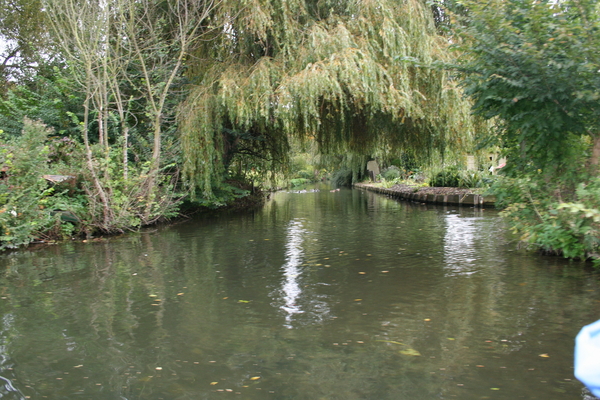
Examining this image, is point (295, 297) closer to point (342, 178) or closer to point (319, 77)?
point (319, 77)

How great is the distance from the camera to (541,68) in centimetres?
678

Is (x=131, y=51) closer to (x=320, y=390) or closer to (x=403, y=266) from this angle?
(x=403, y=266)

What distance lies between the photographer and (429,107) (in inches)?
531

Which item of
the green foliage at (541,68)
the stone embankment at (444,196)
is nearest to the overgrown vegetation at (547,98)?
the green foliage at (541,68)

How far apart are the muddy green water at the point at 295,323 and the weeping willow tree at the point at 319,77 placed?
4665mm

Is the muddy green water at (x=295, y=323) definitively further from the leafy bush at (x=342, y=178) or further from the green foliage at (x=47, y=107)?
the leafy bush at (x=342, y=178)

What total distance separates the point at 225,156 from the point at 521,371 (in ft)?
47.6

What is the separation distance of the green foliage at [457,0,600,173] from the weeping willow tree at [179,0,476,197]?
4887 millimetres

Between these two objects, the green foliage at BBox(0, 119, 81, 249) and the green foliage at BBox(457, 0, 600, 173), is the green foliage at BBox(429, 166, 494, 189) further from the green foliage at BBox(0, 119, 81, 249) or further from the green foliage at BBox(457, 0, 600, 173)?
the green foliage at BBox(0, 119, 81, 249)

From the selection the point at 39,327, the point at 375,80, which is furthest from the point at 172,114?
the point at 39,327

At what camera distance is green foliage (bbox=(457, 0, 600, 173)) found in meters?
6.63

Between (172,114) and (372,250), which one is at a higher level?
(172,114)

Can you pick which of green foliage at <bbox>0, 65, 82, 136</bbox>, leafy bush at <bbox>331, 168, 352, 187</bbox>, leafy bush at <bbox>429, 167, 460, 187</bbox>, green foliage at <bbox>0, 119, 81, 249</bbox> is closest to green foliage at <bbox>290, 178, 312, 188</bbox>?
leafy bush at <bbox>331, 168, 352, 187</bbox>

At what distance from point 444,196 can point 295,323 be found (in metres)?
15.8
